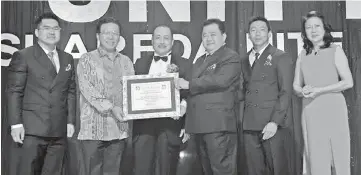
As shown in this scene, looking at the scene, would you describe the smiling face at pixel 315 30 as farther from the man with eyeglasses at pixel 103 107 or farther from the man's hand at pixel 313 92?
the man with eyeglasses at pixel 103 107

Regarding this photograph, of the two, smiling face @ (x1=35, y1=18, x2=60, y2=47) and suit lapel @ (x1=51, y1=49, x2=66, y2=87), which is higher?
smiling face @ (x1=35, y1=18, x2=60, y2=47)

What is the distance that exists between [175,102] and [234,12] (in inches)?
50.4

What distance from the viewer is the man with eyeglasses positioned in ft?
10.7

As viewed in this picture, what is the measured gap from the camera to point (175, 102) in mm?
3451

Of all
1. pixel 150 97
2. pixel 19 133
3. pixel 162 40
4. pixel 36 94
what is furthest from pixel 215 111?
pixel 19 133

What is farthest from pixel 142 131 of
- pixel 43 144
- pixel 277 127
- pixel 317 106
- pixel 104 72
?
pixel 317 106

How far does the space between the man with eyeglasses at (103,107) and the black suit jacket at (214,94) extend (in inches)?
24.5

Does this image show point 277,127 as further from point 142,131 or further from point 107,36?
point 107,36

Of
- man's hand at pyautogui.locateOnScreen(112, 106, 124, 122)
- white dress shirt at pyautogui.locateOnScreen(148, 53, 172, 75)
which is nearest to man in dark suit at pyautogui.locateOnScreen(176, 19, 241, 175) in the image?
white dress shirt at pyautogui.locateOnScreen(148, 53, 172, 75)

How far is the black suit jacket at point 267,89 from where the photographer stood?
3.32 meters

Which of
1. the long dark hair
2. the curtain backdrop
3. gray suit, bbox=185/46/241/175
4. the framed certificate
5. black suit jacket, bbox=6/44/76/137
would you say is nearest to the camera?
gray suit, bbox=185/46/241/175

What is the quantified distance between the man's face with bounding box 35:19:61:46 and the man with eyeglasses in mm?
350

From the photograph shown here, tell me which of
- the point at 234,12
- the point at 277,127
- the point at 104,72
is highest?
the point at 234,12

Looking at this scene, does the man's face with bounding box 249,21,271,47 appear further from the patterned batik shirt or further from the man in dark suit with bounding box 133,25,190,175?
the patterned batik shirt
